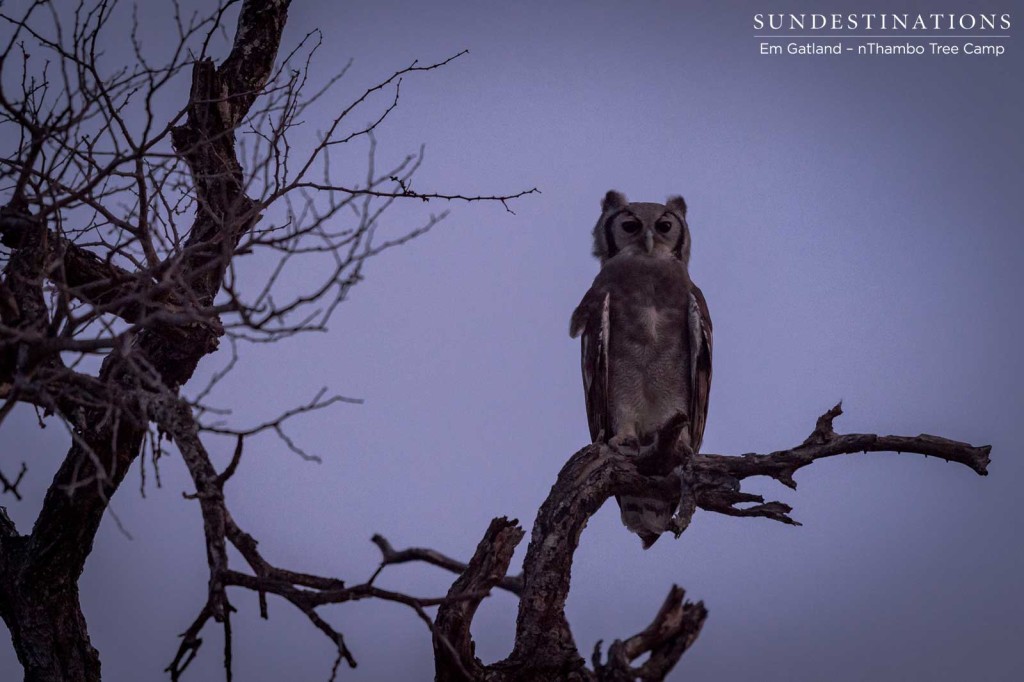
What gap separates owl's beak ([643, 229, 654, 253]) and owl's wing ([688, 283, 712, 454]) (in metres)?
0.45

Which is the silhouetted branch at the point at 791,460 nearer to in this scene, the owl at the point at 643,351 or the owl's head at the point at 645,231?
the owl at the point at 643,351

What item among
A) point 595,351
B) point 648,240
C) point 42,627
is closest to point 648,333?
point 595,351

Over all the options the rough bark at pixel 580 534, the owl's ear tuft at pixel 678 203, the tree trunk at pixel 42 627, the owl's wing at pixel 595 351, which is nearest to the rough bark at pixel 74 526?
the tree trunk at pixel 42 627

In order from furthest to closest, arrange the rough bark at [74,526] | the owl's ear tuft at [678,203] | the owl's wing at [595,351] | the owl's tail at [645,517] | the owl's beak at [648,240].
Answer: the owl's ear tuft at [678,203] < the owl's beak at [648,240] < the owl's wing at [595,351] < the owl's tail at [645,517] < the rough bark at [74,526]

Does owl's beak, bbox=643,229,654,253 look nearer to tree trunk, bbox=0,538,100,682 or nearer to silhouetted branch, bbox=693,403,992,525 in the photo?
silhouetted branch, bbox=693,403,992,525

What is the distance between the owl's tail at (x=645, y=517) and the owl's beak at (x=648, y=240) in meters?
1.65

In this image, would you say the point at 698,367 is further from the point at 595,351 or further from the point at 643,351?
the point at 595,351

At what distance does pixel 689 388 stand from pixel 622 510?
90 cm

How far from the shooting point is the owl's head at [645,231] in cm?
623

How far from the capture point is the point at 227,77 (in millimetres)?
4477

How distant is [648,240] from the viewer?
6.14 meters

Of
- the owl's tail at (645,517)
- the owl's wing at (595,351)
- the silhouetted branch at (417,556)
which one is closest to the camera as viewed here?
the silhouetted branch at (417,556)

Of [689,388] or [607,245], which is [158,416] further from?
Answer: [607,245]

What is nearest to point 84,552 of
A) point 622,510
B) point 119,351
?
point 119,351
